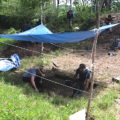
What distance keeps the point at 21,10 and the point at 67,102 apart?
1156 cm

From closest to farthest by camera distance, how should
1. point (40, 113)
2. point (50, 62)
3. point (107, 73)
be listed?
point (40, 113)
point (107, 73)
point (50, 62)

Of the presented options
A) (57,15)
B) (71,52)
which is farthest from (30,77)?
(57,15)

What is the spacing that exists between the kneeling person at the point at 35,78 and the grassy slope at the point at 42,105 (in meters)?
0.17

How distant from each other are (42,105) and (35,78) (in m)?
→ 1.74

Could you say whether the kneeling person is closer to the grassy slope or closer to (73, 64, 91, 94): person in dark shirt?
the grassy slope

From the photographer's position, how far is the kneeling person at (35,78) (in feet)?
23.7

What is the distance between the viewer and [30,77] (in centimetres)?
749

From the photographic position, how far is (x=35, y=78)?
7414 mm

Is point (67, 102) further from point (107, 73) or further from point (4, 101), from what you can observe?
point (107, 73)

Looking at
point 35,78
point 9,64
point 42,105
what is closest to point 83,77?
point 35,78

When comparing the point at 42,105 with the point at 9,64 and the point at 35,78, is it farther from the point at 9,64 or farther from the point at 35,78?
the point at 9,64

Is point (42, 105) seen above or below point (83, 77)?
below

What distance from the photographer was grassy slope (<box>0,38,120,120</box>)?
5.08m

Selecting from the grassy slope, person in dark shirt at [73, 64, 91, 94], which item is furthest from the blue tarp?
person in dark shirt at [73, 64, 91, 94]
